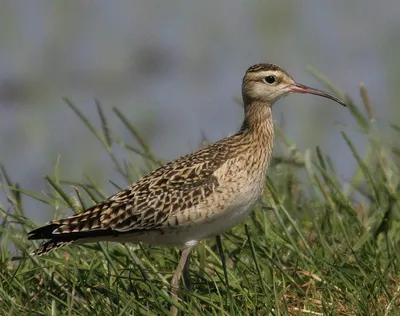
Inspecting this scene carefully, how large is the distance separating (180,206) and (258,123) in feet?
3.30

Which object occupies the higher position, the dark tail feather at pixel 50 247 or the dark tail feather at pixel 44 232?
the dark tail feather at pixel 44 232

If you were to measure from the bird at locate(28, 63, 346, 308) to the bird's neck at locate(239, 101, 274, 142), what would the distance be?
0.16 m

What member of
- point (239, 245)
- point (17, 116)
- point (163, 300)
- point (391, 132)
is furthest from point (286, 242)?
point (17, 116)

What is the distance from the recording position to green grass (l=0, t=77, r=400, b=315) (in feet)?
26.1

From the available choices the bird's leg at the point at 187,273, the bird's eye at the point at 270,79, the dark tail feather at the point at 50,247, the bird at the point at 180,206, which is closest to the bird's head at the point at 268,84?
the bird's eye at the point at 270,79

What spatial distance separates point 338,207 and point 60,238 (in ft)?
7.13

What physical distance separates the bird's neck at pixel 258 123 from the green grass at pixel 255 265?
36cm

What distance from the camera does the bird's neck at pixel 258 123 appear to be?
30.4 ft

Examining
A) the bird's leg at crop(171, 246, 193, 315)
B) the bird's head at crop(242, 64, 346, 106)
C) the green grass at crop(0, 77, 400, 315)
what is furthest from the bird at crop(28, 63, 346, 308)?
the bird's head at crop(242, 64, 346, 106)

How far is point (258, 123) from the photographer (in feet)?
30.7

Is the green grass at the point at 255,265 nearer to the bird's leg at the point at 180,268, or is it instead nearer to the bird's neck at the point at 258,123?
the bird's leg at the point at 180,268

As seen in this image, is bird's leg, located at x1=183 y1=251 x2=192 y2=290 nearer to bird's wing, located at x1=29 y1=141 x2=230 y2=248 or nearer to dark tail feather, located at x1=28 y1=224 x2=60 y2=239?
bird's wing, located at x1=29 y1=141 x2=230 y2=248

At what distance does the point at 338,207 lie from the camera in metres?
9.55

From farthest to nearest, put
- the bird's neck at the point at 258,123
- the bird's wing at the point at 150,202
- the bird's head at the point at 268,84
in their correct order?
the bird's head at the point at 268,84 < the bird's neck at the point at 258,123 < the bird's wing at the point at 150,202
